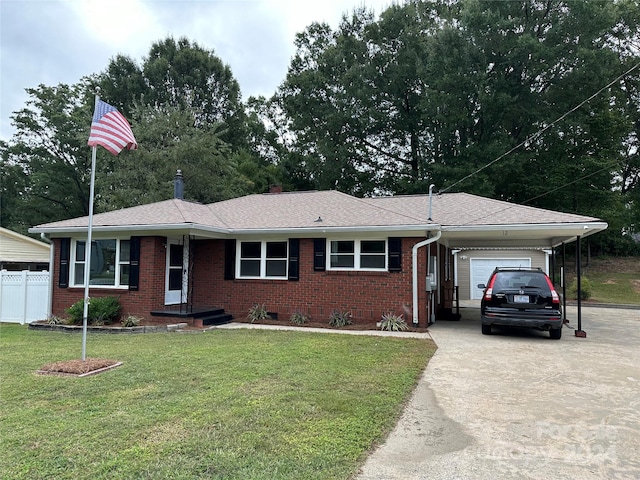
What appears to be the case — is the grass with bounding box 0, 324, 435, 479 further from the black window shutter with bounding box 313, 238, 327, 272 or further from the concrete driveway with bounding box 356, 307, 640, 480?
the black window shutter with bounding box 313, 238, 327, 272

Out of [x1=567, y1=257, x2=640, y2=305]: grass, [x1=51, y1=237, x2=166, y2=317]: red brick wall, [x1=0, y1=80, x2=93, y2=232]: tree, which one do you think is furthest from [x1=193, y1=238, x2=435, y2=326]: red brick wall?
[x1=0, y1=80, x2=93, y2=232]: tree

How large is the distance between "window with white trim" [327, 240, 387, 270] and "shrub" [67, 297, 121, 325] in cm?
578

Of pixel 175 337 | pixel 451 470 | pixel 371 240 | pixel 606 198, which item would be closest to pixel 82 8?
pixel 175 337

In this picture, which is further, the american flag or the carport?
the carport

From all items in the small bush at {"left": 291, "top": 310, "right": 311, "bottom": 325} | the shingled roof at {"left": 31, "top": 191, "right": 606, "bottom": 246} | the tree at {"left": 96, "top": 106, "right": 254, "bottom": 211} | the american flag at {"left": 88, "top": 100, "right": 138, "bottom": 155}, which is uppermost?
the tree at {"left": 96, "top": 106, "right": 254, "bottom": 211}

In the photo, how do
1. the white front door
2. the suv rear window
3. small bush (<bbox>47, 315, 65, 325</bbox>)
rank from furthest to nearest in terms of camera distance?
the white front door → small bush (<bbox>47, 315, 65, 325</bbox>) → the suv rear window

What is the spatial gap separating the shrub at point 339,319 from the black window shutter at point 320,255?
127 centimetres

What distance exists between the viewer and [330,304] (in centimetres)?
1124

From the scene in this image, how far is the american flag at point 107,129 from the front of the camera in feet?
22.5

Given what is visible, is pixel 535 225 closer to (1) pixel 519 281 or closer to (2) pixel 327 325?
(1) pixel 519 281

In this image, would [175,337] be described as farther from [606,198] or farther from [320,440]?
[606,198]

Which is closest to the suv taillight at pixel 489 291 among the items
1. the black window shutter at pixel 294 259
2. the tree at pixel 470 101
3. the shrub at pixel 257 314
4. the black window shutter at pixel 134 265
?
the black window shutter at pixel 294 259

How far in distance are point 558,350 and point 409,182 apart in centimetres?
2000

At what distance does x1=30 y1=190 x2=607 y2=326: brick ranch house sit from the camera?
1064 centimetres
